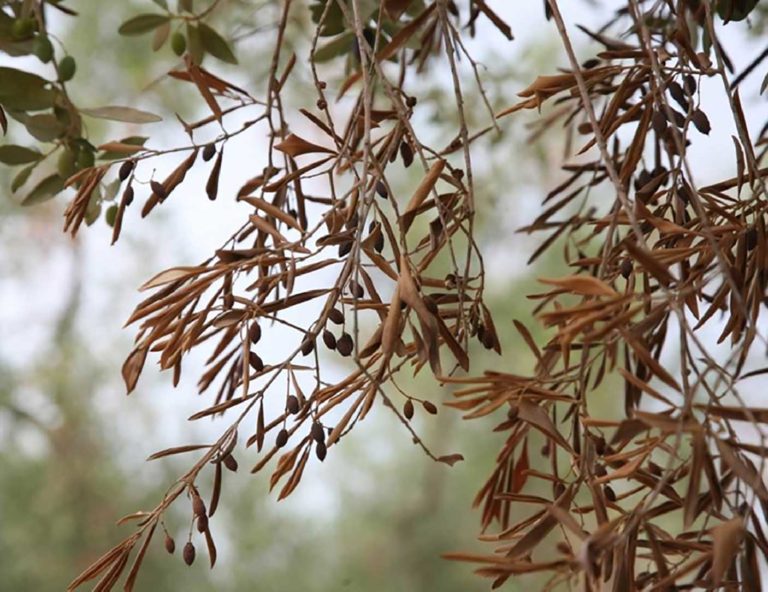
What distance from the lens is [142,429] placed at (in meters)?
2.47

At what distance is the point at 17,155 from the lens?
2.03 feet

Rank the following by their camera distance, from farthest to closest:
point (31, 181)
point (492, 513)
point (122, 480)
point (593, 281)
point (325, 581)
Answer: point (325, 581)
point (122, 480)
point (31, 181)
point (492, 513)
point (593, 281)

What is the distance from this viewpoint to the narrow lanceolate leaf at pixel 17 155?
615 millimetres

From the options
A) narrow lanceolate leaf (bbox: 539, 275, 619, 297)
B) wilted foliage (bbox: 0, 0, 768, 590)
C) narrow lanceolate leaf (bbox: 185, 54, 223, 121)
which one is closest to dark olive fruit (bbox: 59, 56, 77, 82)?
wilted foliage (bbox: 0, 0, 768, 590)

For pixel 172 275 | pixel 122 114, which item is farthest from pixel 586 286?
pixel 122 114

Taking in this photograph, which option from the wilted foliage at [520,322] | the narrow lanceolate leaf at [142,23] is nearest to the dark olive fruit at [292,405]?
the wilted foliage at [520,322]

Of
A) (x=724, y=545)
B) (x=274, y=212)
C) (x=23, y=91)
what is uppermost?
(x=23, y=91)

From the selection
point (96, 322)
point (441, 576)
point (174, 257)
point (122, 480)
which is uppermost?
point (174, 257)

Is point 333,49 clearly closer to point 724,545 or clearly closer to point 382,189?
point 382,189

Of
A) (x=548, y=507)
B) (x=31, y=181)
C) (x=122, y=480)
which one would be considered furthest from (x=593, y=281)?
(x=122, y=480)

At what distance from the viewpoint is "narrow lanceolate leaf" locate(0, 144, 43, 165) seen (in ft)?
2.02

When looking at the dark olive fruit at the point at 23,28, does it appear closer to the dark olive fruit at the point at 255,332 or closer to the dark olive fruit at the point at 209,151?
the dark olive fruit at the point at 209,151

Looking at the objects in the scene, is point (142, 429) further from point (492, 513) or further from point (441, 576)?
point (492, 513)

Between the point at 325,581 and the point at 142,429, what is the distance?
23.0 inches
